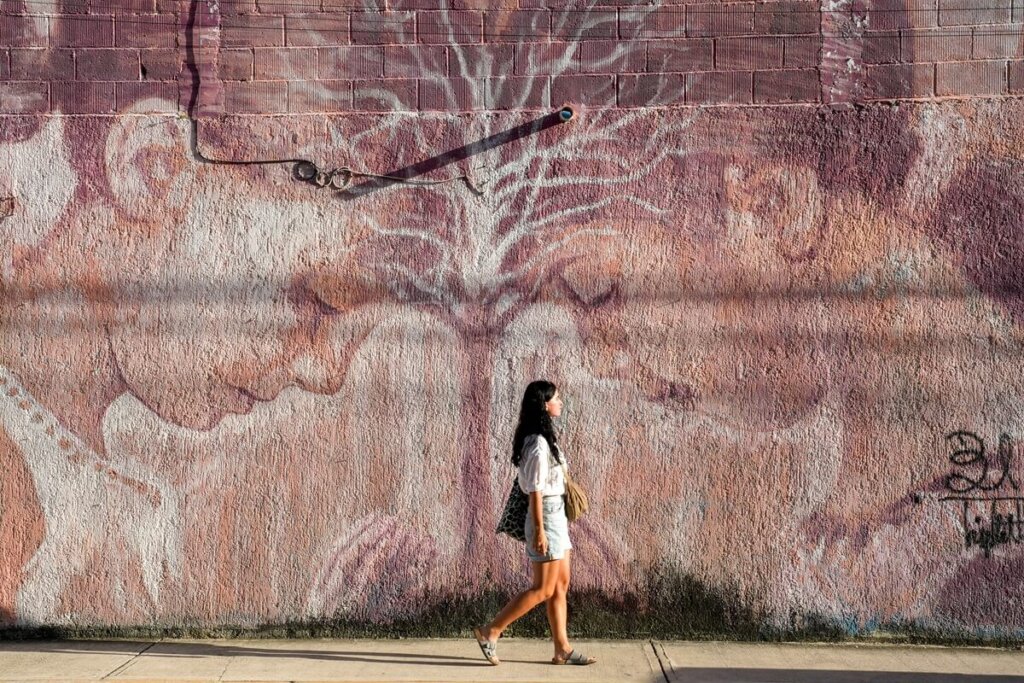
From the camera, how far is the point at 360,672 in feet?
17.8

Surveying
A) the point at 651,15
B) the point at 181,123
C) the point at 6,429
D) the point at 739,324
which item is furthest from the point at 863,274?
the point at 6,429

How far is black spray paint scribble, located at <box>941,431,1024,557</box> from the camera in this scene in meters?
5.92

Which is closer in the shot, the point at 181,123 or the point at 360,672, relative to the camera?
the point at 360,672

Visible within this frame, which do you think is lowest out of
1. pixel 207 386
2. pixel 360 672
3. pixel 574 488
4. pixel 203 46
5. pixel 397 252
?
pixel 360 672

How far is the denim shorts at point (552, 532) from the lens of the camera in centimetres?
533

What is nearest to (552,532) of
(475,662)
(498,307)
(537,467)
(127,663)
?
(537,467)

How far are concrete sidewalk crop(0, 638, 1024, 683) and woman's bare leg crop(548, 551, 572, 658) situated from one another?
112mm

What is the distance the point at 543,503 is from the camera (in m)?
5.36

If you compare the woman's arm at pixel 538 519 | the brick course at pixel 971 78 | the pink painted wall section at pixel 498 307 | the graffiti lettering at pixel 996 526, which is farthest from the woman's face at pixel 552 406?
the brick course at pixel 971 78

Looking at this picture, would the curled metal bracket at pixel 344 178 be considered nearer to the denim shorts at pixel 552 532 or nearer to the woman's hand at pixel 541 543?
the denim shorts at pixel 552 532

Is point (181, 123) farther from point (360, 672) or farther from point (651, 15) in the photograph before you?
point (360, 672)

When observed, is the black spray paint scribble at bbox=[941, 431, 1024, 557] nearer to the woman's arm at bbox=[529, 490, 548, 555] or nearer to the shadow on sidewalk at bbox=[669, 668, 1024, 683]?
the shadow on sidewalk at bbox=[669, 668, 1024, 683]

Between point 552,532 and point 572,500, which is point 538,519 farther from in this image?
point 572,500

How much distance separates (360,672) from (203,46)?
12.0 ft
